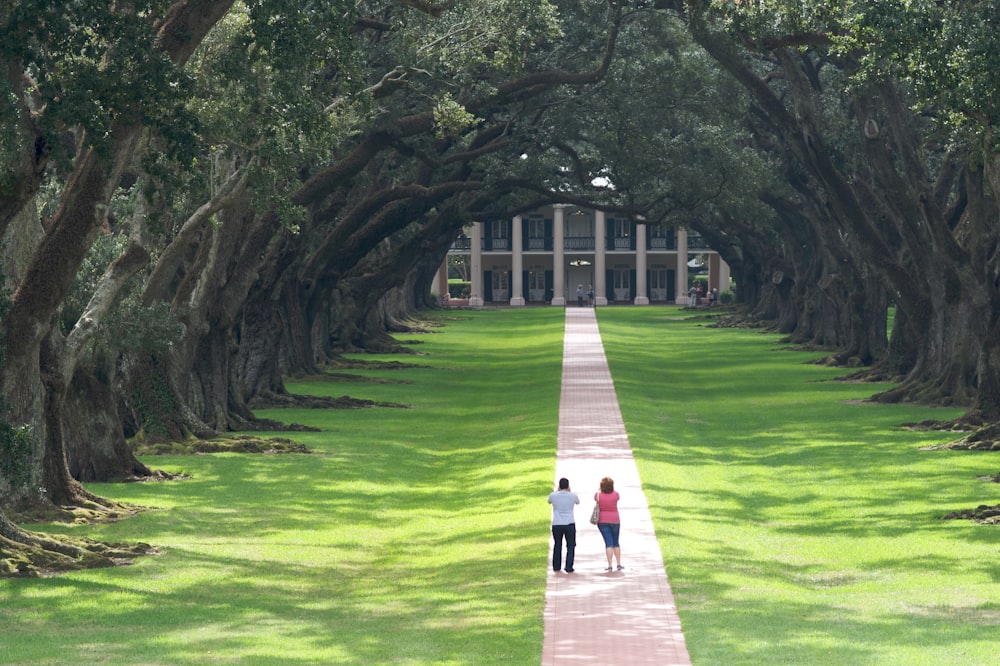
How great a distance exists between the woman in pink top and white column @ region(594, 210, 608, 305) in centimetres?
8885

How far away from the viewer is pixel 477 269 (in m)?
107

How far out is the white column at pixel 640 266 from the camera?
106 metres

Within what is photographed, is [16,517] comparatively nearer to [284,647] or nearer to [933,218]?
[284,647]

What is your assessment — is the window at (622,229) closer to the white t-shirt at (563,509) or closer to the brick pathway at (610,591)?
the brick pathway at (610,591)

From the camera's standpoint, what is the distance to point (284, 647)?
13172 millimetres

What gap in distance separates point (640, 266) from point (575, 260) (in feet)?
21.7

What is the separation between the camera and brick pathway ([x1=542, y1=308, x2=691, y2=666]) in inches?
483

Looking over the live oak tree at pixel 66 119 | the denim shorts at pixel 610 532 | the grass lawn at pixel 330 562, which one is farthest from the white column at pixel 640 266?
the denim shorts at pixel 610 532

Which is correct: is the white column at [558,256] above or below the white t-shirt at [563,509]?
above

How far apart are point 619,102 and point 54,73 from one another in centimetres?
2278

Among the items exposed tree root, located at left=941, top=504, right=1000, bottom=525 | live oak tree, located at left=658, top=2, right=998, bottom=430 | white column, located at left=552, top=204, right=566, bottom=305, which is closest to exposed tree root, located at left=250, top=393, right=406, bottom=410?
live oak tree, located at left=658, top=2, right=998, bottom=430

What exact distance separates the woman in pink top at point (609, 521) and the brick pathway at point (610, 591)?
22 centimetres

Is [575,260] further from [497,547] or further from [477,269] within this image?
[497,547]

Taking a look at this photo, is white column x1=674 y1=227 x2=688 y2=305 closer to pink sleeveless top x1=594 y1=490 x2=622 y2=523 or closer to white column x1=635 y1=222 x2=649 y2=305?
white column x1=635 y1=222 x2=649 y2=305
